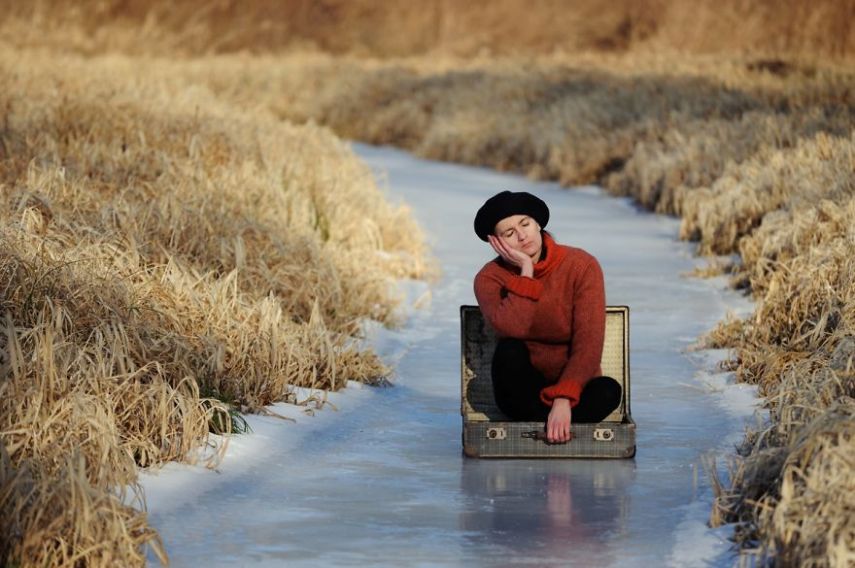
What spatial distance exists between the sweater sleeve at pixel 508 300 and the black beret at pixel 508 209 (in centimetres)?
23

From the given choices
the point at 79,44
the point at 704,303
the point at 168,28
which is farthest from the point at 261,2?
the point at 704,303

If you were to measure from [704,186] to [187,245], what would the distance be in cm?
840

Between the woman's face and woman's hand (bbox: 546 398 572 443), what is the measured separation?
2.17 feet

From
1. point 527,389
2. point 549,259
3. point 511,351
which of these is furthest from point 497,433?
point 549,259

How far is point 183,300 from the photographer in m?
8.22

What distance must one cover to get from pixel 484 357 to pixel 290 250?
3.24m

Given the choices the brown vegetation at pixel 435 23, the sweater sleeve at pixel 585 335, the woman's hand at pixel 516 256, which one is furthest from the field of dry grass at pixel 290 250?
the brown vegetation at pixel 435 23

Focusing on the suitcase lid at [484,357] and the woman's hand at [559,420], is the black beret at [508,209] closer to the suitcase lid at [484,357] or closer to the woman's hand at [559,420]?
the suitcase lid at [484,357]

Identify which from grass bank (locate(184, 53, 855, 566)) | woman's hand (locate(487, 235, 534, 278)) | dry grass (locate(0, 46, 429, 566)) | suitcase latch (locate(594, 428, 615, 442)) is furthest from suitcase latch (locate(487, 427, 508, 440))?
dry grass (locate(0, 46, 429, 566))

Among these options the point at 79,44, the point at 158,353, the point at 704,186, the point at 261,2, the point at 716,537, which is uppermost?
the point at 261,2

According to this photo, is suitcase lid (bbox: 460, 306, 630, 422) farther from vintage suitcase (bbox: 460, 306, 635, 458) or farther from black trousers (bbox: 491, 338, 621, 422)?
black trousers (bbox: 491, 338, 621, 422)

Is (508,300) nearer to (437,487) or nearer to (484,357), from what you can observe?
(484,357)

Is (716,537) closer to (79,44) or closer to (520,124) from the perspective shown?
(520,124)

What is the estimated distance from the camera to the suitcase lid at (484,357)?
7.41 meters
